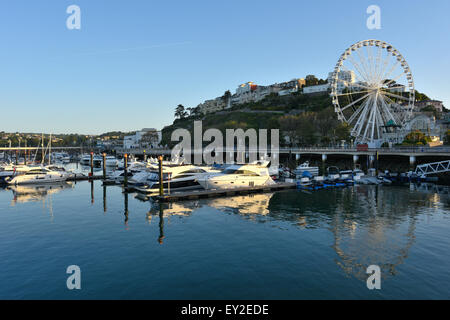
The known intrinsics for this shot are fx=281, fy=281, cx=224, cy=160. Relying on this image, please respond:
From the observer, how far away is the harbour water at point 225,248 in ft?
44.3

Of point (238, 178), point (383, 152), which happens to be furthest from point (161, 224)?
point (383, 152)

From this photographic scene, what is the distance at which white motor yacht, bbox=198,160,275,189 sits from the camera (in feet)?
124

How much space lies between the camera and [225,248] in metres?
18.7

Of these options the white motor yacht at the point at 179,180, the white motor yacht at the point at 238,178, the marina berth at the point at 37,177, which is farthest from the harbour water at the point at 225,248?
the marina berth at the point at 37,177

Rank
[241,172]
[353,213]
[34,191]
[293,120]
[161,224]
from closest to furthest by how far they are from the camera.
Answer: [161,224] < [353,213] < [241,172] < [34,191] < [293,120]

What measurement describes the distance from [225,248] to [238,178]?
817 inches

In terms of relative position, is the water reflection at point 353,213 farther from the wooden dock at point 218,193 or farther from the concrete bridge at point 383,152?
the concrete bridge at point 383,152

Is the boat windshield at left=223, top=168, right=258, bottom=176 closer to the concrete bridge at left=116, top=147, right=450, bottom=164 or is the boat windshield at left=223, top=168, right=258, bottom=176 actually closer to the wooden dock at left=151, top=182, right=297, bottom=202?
the wooden dock at left=151, top=182, right=297, bottom=202

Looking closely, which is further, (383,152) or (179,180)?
(383,152)

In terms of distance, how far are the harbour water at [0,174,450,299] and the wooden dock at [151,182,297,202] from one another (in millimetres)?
1575

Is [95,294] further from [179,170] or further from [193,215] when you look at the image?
[179,170]

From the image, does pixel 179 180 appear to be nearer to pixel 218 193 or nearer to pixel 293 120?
pixel 218 193
